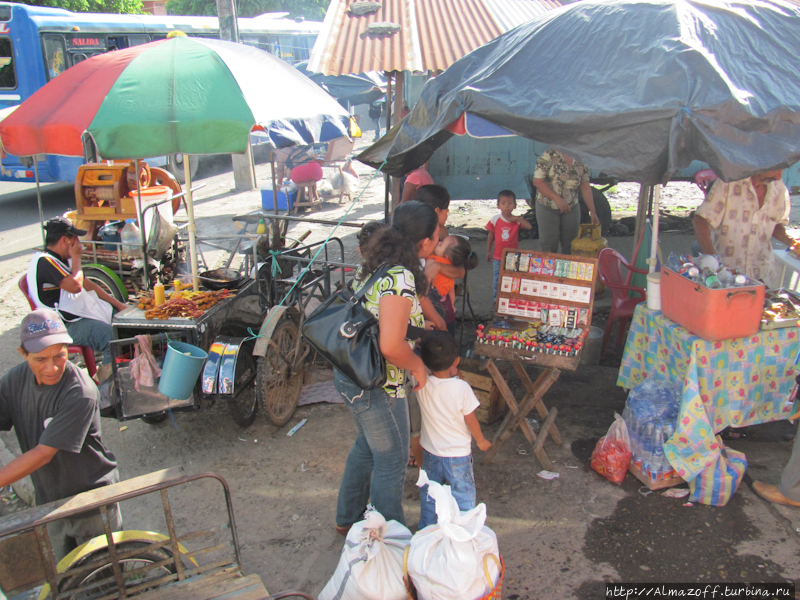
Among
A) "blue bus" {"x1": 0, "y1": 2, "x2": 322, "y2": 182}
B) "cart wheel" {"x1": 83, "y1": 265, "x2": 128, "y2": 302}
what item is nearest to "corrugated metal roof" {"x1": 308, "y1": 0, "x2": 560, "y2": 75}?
"cart wheel" {"x1": 83, "y1": 265, "x2": 128, "y2": 302}

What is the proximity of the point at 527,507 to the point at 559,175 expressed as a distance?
366cm

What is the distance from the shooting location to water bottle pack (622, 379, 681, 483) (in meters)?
3.71

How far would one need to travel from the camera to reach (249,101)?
4414 mm

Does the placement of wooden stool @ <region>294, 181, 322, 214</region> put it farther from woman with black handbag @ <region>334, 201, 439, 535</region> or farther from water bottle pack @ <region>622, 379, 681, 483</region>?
woman with black handbag @ <region>334, 201, 439, 535</region>

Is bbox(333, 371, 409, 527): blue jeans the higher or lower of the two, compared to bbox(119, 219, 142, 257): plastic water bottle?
lower

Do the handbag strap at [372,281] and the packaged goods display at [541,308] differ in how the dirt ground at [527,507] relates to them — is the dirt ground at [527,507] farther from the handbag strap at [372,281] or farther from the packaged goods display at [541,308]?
the handbag strap at [372,281]

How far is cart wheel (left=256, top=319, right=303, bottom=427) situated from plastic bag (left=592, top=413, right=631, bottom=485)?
241 centimetres

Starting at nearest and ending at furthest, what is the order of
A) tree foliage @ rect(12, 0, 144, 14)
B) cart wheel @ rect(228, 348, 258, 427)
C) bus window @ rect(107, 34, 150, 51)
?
cart wheel @ rect(228, 348, 258, 427), bus window @ rect(107, 34, 150, 51), tree foliage @ rect(12, 0, 144, 14)

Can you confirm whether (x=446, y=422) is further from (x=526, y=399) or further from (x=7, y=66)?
(x=7, y=66)

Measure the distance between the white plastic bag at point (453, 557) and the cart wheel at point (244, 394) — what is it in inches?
89.7

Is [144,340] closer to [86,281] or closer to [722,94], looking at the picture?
[86,281]

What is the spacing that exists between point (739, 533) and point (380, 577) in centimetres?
214

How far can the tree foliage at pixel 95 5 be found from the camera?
68.4 feet

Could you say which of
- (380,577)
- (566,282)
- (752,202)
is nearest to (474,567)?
(380,577)
